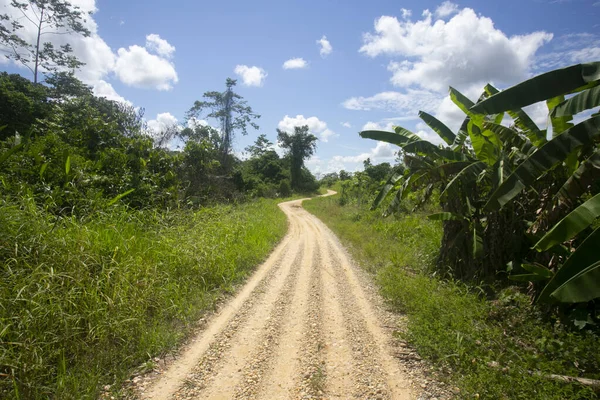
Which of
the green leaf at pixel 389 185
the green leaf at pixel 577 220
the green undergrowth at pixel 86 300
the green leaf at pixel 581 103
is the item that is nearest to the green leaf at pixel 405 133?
the green leaf at pixel 389 185

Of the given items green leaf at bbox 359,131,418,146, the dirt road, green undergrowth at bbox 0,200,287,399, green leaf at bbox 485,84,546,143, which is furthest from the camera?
green leaf at bbox 359,131,418,146

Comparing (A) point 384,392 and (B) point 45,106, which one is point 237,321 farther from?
(B) point 45,106

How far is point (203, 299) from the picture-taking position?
4.68 meters

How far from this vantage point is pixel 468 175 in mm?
5223

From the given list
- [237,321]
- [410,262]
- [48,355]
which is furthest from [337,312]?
[48,355]

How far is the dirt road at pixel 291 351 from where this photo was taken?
2775mm

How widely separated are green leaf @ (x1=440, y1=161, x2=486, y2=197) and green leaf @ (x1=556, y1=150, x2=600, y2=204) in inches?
54.0

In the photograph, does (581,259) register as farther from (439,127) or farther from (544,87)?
(439,127)

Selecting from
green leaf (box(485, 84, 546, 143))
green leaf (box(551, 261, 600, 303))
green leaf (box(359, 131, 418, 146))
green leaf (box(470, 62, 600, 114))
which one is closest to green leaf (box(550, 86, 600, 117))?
green leaf (box(470, 62, 600, 114))

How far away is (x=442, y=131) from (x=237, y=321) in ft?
18.8

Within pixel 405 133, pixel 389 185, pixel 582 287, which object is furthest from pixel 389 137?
pixel 582 287

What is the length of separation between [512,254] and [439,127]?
3037 mm

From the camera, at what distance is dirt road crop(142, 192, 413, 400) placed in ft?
9.11

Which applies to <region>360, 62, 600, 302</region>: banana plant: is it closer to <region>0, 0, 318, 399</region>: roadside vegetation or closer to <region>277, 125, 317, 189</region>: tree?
<region>0, 0, 318, 399</region>: roadside vegetation
